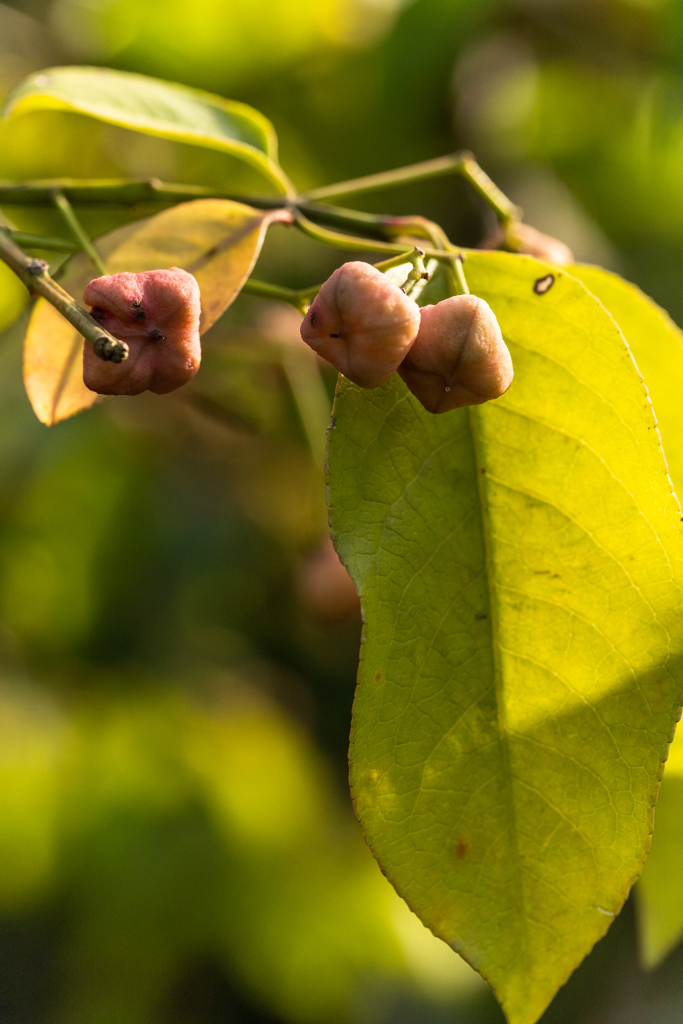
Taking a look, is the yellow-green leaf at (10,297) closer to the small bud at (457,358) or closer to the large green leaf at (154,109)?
the large green leaf at (154,109)

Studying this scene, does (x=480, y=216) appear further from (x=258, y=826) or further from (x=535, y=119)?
(x=258, y=826)

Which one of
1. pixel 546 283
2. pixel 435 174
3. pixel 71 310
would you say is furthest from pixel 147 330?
pixel 435 174

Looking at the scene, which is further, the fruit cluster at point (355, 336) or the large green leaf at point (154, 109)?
the large green leaf at point (154, 109)

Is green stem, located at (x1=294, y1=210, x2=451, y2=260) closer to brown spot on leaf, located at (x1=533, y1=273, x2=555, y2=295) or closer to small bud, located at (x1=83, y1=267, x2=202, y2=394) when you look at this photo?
brown spot on leaf, located at (x1=533, y1=273, x2=555, y2=295)

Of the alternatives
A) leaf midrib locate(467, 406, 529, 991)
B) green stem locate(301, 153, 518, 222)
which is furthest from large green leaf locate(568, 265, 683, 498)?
leaf midrib locate(467, 406, 529, 991)

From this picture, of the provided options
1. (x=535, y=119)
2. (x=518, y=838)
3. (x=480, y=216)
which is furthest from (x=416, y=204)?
(x=518, y=838)

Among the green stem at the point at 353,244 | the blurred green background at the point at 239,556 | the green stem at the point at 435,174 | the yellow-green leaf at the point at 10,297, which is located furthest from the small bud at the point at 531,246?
the blurred green background at the point at 239,556
